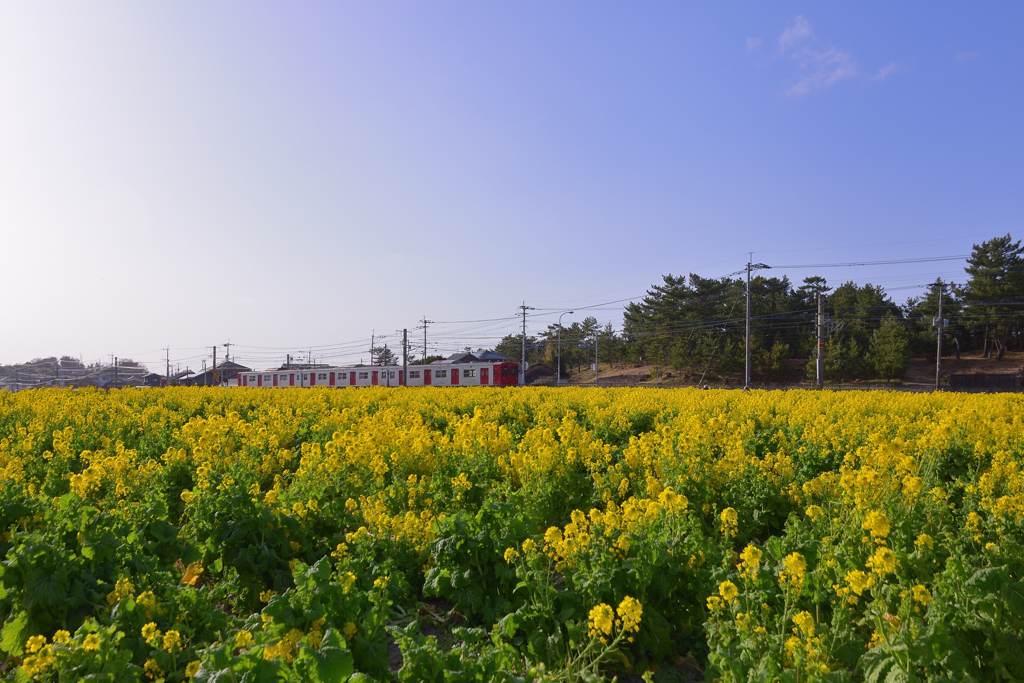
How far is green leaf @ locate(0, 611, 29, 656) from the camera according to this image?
2.66m

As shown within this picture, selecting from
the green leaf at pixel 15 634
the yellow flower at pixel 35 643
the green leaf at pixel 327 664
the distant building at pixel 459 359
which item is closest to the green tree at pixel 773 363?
the distant building at pixel 459 359

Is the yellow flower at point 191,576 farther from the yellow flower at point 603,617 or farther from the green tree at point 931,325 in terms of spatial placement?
the green tree at point 931,325

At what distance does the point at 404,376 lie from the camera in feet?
119

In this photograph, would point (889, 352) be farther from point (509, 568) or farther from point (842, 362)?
point (509, 568)

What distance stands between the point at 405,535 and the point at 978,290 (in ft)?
200

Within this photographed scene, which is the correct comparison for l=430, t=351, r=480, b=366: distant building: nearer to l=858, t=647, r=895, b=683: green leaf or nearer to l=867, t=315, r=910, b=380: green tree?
l=858, t=647, r=895, b=683: green leaf

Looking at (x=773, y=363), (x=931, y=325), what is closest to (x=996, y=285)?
(x=931, y=325)

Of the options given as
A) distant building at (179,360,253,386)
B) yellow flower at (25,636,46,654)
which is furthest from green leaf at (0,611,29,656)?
distant building at (179,360,253,386)

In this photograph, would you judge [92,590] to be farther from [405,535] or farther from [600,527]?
[600,527]

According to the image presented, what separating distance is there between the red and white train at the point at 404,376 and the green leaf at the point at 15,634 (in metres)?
26.9

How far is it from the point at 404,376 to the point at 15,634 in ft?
111

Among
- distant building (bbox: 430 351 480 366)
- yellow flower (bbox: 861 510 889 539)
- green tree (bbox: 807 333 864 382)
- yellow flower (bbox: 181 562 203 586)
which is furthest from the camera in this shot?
green tree (bbox: 807 333 864 382)

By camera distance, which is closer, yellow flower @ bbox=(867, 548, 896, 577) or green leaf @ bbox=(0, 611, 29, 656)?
yellow flower @ bbox=(867, 548, 896, 577)

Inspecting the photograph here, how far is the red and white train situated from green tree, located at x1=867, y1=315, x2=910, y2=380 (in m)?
32.9
